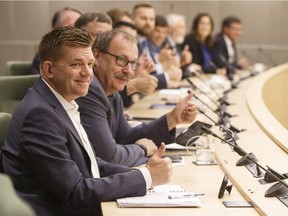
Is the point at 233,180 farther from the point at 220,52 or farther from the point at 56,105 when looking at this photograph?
the point at 220,52

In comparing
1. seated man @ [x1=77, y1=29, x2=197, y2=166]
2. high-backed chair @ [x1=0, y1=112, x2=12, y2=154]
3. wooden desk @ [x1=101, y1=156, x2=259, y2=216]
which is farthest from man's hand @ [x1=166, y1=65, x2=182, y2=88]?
high-backed chair @ [x1=0, y1=112, x2=12, y2=154]

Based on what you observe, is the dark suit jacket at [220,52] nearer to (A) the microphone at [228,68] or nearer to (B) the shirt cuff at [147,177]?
(A) the microphone at [228,68]

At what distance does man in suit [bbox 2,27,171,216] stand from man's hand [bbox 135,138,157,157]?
721 mm

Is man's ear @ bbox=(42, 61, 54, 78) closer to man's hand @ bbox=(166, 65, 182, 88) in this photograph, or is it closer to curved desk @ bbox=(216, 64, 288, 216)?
curved desk @ bbox=(216, 64, 288, 216)

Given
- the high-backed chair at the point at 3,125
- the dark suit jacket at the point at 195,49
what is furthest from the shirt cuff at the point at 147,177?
the dark suit jacket at the point at 195,49

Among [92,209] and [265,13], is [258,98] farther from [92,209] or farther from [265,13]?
[265,13]

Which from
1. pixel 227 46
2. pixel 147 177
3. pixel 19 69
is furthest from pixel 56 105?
pixel 227 46

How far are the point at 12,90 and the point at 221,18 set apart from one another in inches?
340

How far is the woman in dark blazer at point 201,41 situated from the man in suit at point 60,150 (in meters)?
6.94

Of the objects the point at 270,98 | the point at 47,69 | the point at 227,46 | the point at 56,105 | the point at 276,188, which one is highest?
the point at 47,69

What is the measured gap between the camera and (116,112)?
356cm

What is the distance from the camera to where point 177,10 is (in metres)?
12.0

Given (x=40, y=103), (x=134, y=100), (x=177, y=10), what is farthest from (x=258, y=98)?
(x=177, y=10)

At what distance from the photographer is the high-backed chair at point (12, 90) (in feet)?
12.9
